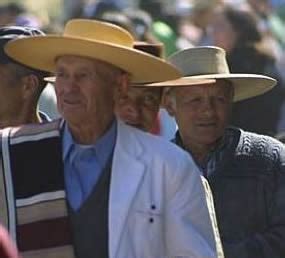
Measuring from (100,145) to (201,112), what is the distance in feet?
3.89

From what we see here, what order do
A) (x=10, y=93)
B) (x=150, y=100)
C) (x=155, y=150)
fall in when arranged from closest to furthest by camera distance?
(x=155, y=150)
(x=10, y=93)
(x=150, y=100)

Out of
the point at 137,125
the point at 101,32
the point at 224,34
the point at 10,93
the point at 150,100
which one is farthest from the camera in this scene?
the point at 224,34

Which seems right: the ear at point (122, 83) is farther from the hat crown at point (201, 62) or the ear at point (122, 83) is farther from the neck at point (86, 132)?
the hat crown at point (201, 62)

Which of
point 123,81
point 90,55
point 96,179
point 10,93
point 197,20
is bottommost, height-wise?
point 197,20

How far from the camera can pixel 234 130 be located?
263 inches

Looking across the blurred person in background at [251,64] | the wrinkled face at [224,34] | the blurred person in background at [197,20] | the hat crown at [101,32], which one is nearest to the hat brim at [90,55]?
the hat crown at [101,32]

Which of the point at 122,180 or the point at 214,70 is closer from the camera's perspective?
the point at 122,180

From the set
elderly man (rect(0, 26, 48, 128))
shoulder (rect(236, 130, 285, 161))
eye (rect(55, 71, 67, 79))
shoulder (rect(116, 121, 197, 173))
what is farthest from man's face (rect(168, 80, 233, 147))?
eye (rect(55, 71, 67, 79))

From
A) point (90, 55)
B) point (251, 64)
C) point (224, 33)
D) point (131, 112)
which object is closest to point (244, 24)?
point (224, 33)

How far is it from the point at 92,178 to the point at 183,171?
1.09 ft

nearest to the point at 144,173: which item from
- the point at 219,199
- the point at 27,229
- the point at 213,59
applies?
the point at 27,229

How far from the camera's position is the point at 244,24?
36.1 feet

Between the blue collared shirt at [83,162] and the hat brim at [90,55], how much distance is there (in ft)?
0.92

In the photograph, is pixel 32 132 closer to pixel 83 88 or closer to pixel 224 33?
pixel 83 88
